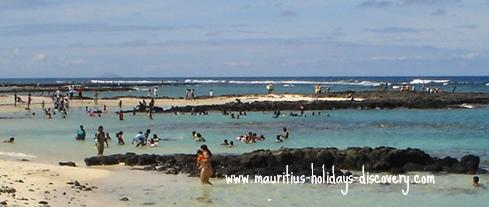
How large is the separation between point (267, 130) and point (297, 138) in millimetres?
5876

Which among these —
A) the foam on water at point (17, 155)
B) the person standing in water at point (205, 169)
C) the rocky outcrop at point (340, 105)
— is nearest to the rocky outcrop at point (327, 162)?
the person standing in water at point (205, 169)

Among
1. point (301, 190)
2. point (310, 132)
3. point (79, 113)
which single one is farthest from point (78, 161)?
point (79, 113)

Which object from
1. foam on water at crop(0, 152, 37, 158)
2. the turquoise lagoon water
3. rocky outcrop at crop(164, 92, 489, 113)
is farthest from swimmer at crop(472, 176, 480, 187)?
rocky outcrop at crop(164, 92, 489, 113)

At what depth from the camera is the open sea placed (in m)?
17.4

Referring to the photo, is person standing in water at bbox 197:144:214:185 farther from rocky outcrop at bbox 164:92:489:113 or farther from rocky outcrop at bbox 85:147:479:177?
rocky outcrop at bbox 164:92:489:113

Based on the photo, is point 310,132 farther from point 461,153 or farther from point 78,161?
point 78,161

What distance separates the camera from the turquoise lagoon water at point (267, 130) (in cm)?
2919

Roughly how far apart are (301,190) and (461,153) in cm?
1102

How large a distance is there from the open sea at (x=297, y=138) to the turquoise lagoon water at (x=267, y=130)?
0.04 metres

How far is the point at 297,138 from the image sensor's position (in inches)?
1357

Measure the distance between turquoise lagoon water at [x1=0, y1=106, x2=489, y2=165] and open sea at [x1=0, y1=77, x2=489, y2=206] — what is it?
4 cm

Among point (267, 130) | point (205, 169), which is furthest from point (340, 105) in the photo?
point (205, 169)

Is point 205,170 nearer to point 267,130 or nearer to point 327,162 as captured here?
point 327,162

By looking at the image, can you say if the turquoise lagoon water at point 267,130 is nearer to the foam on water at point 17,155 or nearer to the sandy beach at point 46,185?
the foam on water at point 17,155
